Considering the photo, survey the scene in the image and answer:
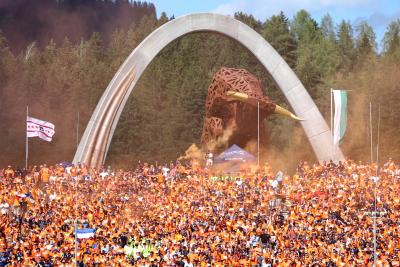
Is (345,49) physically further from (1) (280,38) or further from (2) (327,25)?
(2) (327,25)

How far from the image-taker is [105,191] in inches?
1222

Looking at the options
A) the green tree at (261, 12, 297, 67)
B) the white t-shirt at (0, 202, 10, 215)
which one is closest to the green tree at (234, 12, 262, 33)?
the green tree at (261, 12, 297, 67)

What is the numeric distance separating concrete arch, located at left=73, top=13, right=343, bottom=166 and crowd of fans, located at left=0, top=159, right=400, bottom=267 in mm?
2391

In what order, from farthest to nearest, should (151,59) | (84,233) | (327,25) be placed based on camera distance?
(327,25)
(151,59)
(84,233)

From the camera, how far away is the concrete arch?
3553cm

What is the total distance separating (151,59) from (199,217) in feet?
39.4

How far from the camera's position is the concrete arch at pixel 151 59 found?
117 ft

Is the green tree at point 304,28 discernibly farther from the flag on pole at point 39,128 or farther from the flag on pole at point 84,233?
the flag on pole at point 84,233

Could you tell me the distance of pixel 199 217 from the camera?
2733 cm

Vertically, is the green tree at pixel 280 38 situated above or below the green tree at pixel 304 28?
below

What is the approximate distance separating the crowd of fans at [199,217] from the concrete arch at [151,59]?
239 centimetres

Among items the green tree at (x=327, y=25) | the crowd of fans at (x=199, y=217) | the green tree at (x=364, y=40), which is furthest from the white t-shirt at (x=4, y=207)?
the green tree at (x=327, y=25)

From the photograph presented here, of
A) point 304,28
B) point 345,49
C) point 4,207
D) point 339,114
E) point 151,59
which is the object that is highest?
point 304,28

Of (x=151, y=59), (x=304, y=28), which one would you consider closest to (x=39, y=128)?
(x=151, y=59)
